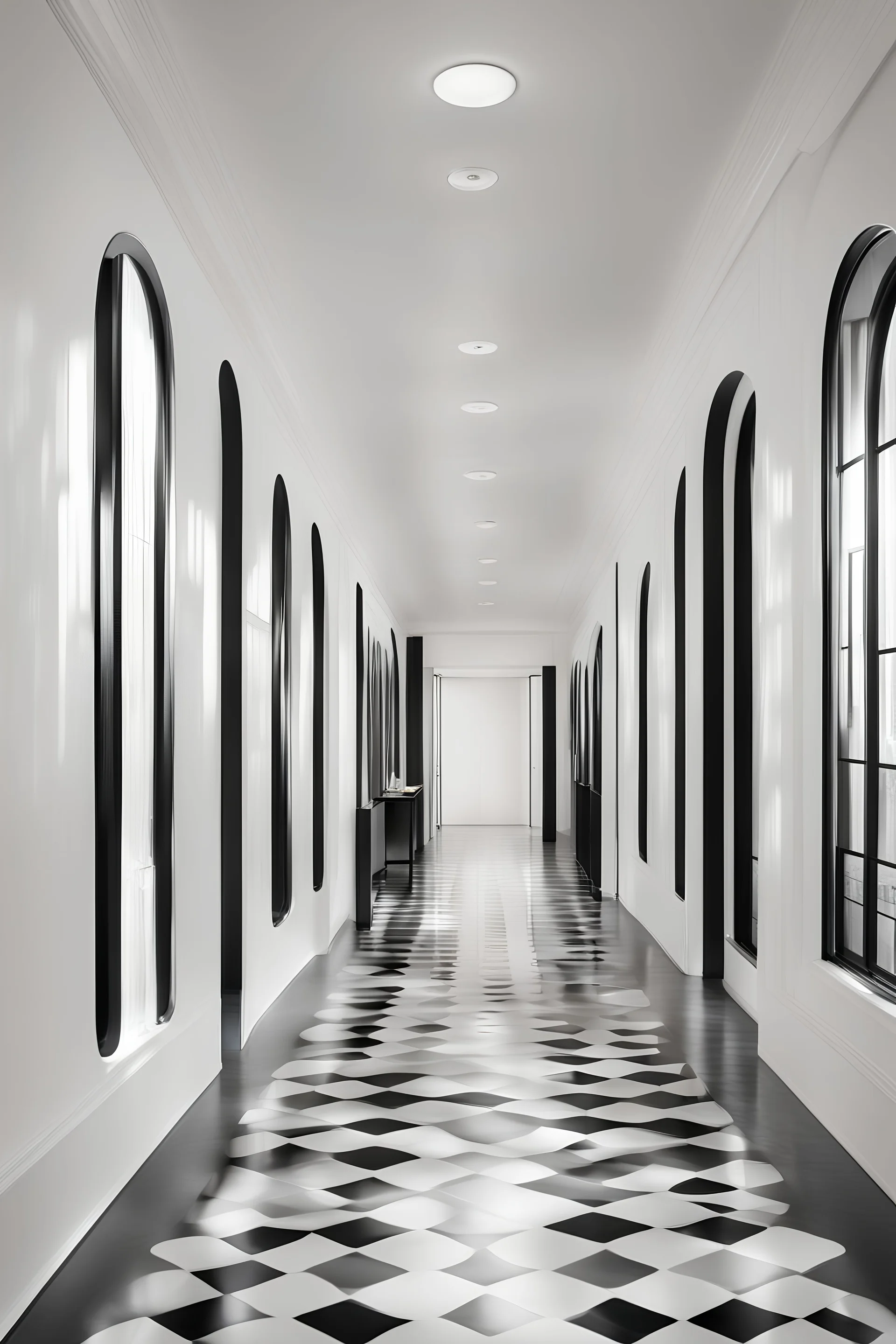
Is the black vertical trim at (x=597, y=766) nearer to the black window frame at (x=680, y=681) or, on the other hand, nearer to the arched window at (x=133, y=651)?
the black window frame at (x=680, y=681)

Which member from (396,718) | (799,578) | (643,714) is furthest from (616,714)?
(396,718)

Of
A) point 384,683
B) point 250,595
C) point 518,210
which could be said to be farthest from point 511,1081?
point 384,683

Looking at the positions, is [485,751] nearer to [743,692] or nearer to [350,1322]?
[743,692]

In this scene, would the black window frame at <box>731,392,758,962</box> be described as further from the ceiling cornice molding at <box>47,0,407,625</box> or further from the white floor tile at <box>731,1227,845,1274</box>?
the white floor tile at <box>731,1227,845,1274</box>

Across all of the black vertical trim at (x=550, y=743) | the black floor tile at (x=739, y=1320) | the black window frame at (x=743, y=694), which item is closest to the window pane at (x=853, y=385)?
the black window frame at (x=743, y=694)

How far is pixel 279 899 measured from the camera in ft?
21.7

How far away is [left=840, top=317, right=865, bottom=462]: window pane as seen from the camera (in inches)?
145

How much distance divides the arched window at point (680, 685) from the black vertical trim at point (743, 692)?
0.68m

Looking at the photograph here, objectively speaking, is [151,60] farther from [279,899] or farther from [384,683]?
[384,683]

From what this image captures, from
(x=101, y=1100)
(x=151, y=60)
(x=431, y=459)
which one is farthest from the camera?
(x=431, y=459)

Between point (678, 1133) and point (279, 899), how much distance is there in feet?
10.9

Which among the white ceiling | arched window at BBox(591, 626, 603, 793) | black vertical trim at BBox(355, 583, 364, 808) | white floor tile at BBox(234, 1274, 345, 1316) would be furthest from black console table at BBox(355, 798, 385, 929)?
white floor tile at BBox(234, 1274, 345, 1316)

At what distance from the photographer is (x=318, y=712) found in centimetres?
849

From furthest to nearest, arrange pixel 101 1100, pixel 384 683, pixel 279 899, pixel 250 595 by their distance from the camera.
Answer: pixel 384 683, pixel 279 899, pixel 250 595, pixel 101 1100
